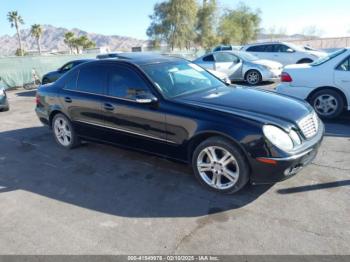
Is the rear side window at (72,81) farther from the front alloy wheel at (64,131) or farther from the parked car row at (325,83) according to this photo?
the parked car row at (325,83)

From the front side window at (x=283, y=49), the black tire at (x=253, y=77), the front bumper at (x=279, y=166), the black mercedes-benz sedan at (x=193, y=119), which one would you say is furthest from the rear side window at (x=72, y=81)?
the front side window at (x=283, y=49)

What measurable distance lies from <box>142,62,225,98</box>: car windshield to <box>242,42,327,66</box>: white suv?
423 inches

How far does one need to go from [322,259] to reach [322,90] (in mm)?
4747

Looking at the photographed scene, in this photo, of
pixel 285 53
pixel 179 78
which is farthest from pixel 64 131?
pixel 285 53

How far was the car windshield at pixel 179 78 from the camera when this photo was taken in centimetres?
422

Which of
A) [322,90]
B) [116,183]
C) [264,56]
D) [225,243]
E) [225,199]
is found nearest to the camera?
[225,243]

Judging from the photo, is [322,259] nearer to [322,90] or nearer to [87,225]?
[87,225]

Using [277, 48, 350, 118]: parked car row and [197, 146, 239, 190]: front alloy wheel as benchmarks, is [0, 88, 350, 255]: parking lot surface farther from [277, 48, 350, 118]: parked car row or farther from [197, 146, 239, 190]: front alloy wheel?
[277, 48, 350, 118]: parked car row

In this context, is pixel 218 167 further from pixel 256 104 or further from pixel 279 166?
pixel 256 104

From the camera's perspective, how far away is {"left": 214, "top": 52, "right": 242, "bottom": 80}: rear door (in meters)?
12.1

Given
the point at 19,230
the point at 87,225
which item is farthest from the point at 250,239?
the point at 19,230

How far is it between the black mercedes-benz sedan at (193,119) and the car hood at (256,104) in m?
0.01

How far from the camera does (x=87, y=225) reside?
3.22 m

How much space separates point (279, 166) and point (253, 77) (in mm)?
9070
